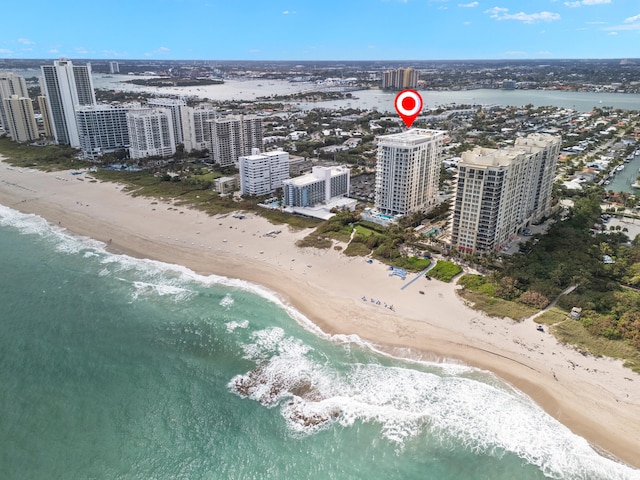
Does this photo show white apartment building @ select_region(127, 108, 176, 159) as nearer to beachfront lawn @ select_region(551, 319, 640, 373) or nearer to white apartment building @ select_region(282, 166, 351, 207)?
white apartment building @ select_region(282, 166, 351, 207)

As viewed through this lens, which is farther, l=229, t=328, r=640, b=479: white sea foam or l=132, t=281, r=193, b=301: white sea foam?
l=132, t=281, r=193, b=301: white sea foam

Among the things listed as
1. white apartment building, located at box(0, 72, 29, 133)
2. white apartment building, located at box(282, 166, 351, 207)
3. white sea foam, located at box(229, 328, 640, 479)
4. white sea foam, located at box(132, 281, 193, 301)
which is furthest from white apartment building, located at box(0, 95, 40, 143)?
white sea foam, located at box(229, 328, 640, 479)

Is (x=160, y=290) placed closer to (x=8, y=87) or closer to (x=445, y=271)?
(x=445, y=271)

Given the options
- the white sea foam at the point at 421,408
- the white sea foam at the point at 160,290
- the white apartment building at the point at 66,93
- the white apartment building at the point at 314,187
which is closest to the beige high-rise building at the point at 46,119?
the white apartment building at the point at 66,93

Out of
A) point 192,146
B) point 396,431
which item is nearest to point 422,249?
point 396,431

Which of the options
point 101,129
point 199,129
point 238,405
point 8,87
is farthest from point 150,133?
point 238,405

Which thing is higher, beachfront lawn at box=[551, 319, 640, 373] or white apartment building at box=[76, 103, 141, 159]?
white apartment building at box=[76, 103, 141, 159]

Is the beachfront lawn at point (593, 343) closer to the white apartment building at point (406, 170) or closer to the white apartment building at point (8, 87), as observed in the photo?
the white apartment building at point (406, 170)

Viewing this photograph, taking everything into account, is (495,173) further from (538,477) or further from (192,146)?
(192,146)
